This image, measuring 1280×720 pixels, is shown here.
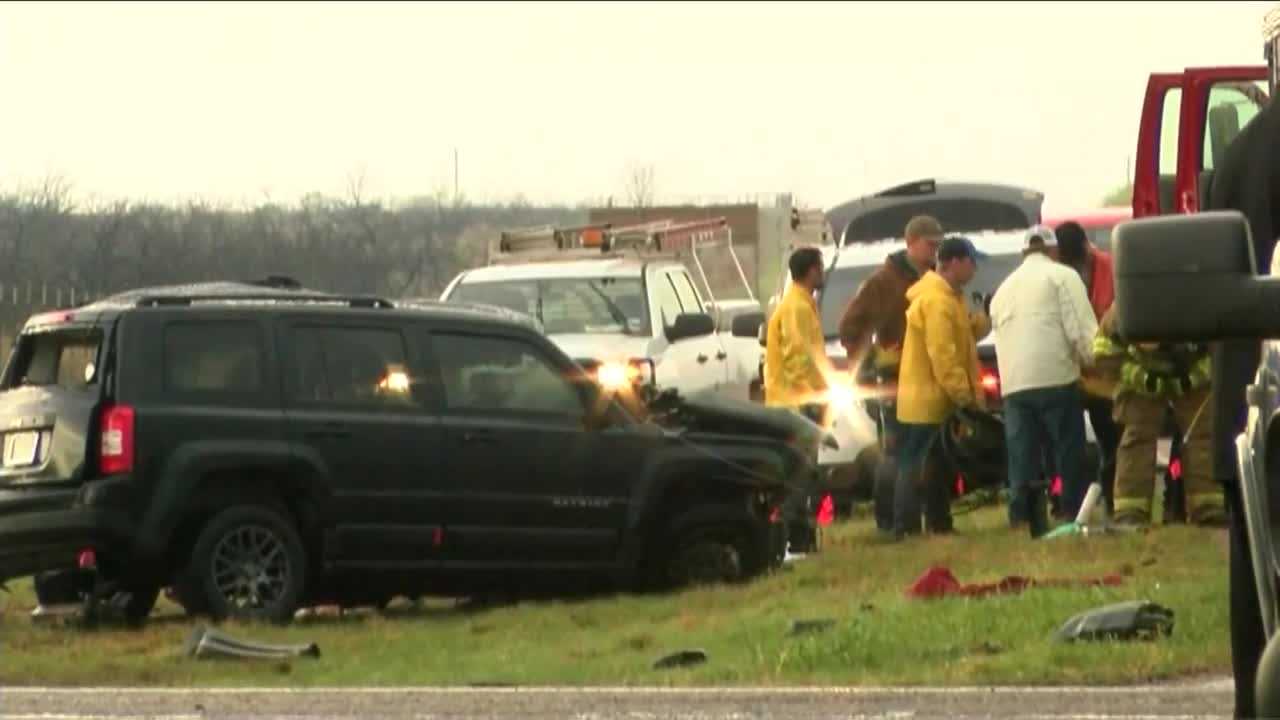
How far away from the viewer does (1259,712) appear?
507cm

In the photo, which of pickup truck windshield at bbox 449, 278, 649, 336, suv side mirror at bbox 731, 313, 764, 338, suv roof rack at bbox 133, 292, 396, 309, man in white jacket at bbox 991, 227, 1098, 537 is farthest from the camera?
suv side mirror at bbox 731, 313, 764, 338

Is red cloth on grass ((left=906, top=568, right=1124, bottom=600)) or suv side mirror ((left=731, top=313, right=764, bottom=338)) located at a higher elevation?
suv side mirror ((left=731, top=313, right=764, bottom=338))

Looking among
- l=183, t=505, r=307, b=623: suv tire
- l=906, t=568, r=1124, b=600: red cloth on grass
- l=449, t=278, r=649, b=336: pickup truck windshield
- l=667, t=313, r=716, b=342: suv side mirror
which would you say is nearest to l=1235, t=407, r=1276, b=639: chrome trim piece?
l=906, t=568, r=1124, b=600: red cloth on grass

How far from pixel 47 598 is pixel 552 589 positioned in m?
2.66

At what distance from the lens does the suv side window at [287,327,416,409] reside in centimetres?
1703

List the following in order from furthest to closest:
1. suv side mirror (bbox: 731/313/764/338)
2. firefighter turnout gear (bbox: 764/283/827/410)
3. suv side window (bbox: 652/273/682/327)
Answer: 1. suv side window (bbox: 652/273/682/327)
2. suv side mirror (bbox: 731/313/764/338)
3. firefighter turnout gear (bbox: 764/283/827/410)

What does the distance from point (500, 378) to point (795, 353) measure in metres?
3.25

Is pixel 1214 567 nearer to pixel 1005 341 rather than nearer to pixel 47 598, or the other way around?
pixel 1005 341

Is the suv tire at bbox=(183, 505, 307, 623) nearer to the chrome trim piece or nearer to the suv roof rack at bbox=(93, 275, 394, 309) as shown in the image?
the suv roof rack at bbox=(93, 275, 394, 309)

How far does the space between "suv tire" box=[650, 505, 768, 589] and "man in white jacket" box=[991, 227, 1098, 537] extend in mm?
1559

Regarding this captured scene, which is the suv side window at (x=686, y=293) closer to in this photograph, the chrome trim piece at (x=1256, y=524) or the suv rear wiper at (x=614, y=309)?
the suv rear wiper at (x=614, y=309)

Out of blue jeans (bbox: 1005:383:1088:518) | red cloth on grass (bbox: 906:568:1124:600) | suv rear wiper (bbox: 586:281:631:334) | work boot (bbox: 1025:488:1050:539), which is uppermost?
suv rear wiper (bbox: 586:281:631:334)

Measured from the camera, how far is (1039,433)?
727 inches

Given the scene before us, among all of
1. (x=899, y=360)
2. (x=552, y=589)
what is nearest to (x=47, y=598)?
(x=552, y=589)
